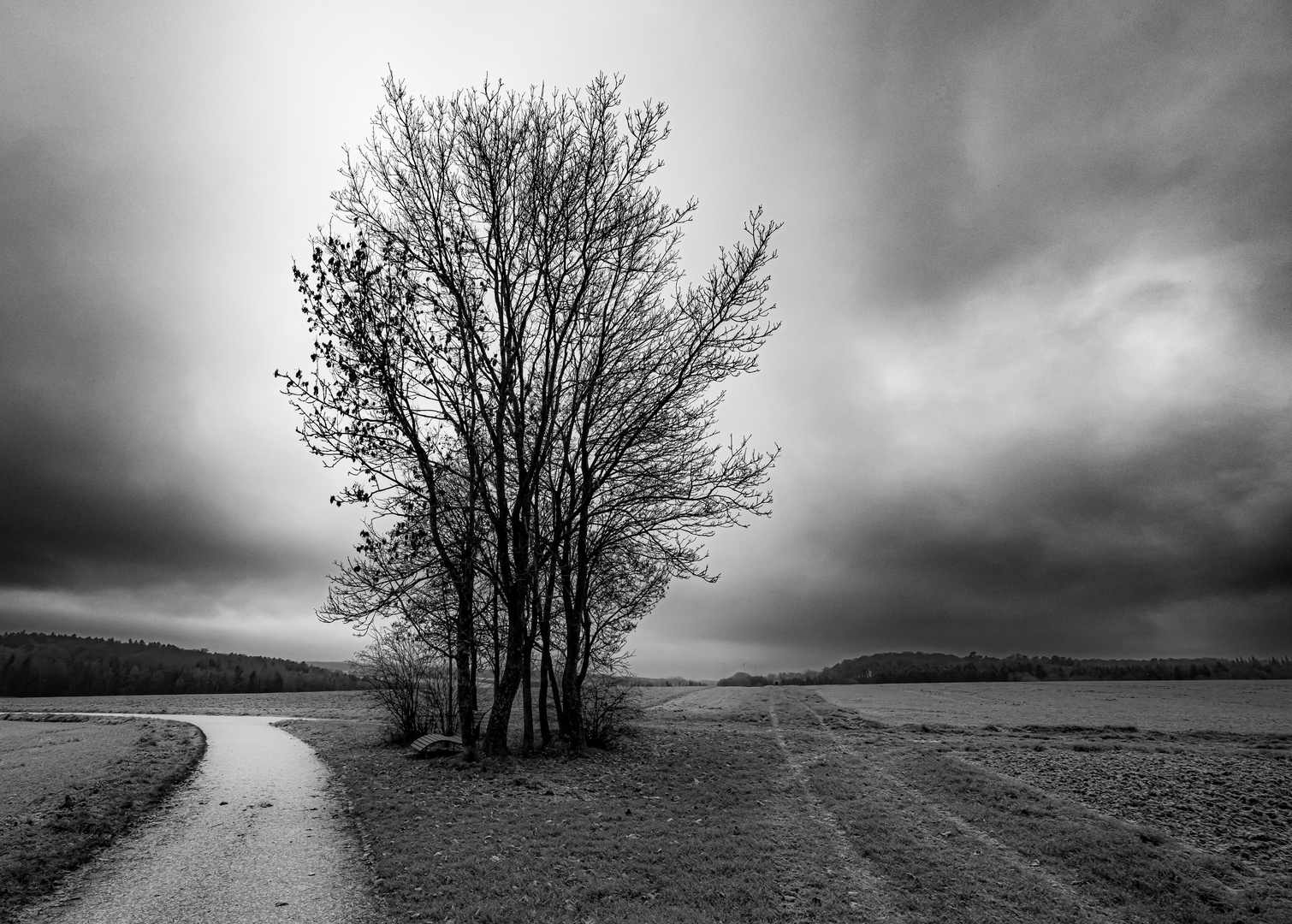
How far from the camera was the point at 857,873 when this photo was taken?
9992 mm

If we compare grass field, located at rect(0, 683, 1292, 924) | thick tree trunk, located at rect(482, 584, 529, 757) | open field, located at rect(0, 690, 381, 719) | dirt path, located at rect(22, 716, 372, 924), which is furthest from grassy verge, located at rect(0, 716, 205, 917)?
open field, located at rect(0, 690, 381, 719)

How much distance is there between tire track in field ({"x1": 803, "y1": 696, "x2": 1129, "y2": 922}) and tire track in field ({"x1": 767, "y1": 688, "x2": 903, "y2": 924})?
2.40 m

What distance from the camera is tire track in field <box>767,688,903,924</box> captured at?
8.51 metres

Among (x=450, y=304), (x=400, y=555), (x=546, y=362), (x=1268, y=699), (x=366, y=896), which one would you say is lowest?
(x=1268, y=699)

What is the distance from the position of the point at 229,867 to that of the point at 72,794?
5.93 metres

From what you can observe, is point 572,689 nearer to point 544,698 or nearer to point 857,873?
point 544,698

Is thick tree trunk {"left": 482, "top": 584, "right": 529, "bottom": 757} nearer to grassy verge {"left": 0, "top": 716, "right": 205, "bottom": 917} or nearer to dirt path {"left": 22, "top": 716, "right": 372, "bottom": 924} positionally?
dirt path {"left": 22, "top": 716, "right": 372, "bottom": 924}

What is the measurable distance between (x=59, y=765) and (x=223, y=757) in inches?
147

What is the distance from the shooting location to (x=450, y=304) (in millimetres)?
18953

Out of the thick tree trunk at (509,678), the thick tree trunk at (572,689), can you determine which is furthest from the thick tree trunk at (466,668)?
the thick tree trunk at (572,689)

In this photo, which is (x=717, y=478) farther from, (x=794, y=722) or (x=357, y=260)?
(x=794, y=722)

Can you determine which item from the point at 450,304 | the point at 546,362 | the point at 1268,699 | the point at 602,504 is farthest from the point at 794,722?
the point at 1268,699

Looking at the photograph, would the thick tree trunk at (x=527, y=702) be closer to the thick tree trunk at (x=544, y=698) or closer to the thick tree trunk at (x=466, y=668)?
the thick tree trunk at (x=544, y=698)

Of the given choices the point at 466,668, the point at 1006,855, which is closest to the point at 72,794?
the point at 466,668
